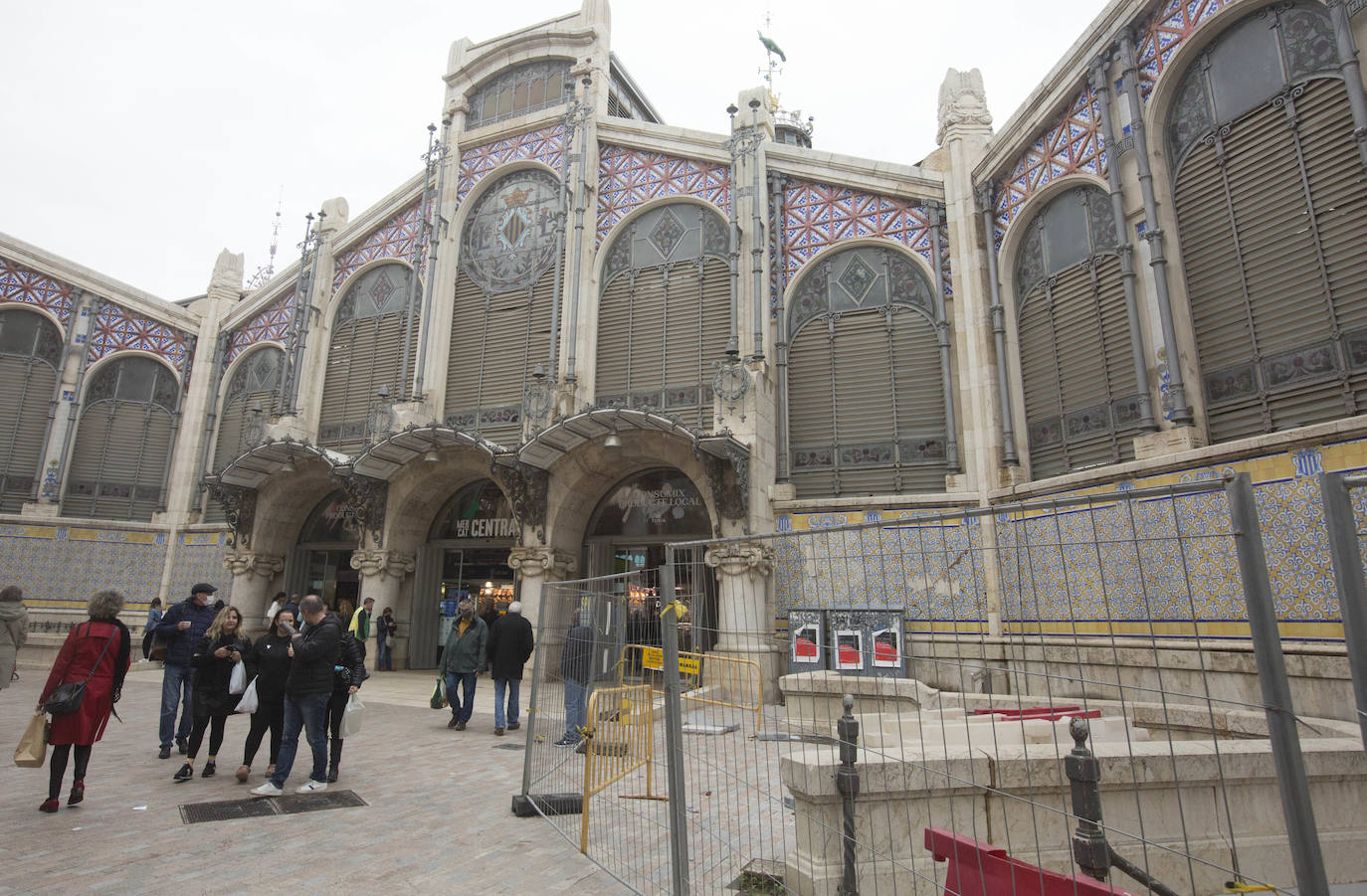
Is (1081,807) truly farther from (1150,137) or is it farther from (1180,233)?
(1150,137)

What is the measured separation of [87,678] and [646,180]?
45.4 feet

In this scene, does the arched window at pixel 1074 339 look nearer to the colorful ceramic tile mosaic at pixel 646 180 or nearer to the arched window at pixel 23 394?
the colorful ceramic tile mosaic at pixel 646 180

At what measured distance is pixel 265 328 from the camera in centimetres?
2077

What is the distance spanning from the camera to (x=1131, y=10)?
33.0 ft

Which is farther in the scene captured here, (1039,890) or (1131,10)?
(1131,10)

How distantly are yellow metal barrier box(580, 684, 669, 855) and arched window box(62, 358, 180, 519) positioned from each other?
1947cm

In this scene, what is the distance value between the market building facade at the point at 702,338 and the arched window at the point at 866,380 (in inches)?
2.3

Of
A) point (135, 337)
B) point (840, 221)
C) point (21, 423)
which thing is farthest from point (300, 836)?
point (135, 337)

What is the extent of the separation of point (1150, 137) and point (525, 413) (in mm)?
10986

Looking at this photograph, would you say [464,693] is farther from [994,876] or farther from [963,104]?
[963,104]

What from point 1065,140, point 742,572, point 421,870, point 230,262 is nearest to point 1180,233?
point 1065,140

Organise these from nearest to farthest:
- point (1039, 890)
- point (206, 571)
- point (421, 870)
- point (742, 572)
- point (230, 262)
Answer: point (1039, 890) < point (421, 870) < point (742, 572) < point (206, 571) < point (230, 262)

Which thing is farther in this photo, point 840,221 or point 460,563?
point 460,563

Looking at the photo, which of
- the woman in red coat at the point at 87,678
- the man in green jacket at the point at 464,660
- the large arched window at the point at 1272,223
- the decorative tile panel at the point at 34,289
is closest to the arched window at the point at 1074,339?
the large arched window at the point at 1272,223
